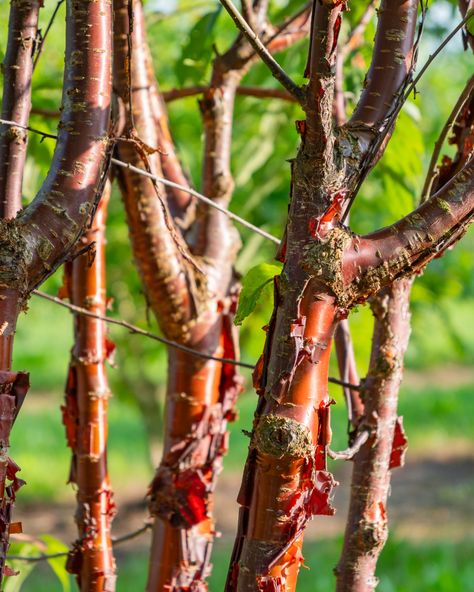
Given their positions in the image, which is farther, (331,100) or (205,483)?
(205,483)

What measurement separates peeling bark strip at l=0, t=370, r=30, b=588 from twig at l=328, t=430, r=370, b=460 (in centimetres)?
35

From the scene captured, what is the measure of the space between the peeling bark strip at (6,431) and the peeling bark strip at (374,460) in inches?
19.8

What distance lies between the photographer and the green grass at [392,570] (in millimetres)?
3979

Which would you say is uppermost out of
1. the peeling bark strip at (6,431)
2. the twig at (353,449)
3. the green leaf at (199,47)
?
the green leaf at (199,47)

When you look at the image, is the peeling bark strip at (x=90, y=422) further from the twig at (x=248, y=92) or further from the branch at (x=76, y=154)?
the branch at (x=76, y=154)

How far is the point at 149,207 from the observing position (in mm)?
1259

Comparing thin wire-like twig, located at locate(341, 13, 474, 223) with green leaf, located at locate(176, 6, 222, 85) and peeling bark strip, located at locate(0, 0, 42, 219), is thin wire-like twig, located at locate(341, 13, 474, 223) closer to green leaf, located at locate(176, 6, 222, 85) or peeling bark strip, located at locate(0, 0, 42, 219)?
peeling bark strip, located at locate(0, 0, 42, 219)

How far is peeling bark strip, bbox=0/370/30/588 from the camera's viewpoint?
2.32ft

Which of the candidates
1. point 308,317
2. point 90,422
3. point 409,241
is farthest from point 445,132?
point 90,422

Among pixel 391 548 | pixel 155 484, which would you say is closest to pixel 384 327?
pixel 155 484

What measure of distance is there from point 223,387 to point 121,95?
20.7 inches

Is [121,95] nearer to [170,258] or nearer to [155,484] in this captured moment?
[170,258]

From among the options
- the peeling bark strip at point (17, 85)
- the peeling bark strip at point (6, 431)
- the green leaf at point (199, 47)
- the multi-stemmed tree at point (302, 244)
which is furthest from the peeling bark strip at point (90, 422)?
the peeling bark strip at point (6, 431)

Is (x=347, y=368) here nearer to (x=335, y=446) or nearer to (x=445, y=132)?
(x=445, y=132)
